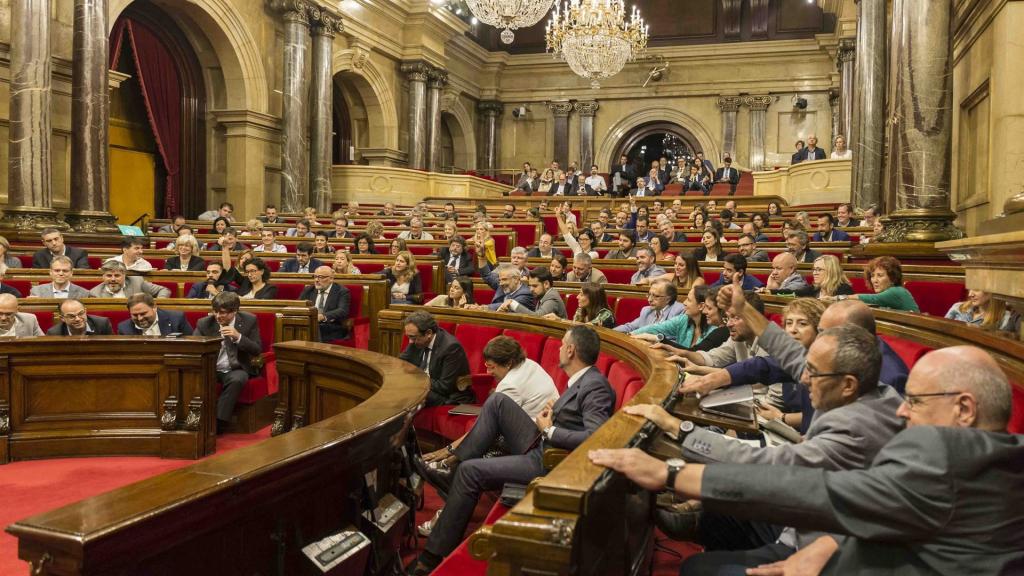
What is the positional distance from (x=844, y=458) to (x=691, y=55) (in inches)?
782

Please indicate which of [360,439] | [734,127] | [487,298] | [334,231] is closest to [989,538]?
[360,439]

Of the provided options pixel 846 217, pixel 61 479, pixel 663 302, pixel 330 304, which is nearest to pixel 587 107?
pixel 846 217

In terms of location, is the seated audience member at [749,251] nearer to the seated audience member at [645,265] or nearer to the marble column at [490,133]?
the seated audience member at [645,265]

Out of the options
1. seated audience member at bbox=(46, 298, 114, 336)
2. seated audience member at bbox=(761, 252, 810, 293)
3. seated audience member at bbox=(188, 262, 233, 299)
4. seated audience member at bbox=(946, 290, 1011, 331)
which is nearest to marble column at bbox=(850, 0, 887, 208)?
seated audience member at bbox=(761, 252, 810, 293)

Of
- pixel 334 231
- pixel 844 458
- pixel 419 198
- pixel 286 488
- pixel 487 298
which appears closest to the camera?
pixel 844 458

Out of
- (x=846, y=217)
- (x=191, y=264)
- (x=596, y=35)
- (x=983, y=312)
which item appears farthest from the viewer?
(x=596, y=35)

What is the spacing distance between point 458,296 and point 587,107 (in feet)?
52.9

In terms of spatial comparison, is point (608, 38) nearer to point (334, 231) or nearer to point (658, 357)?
point (334, 231)

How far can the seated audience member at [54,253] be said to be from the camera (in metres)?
6.79

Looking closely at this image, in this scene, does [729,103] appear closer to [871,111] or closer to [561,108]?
[561,108]

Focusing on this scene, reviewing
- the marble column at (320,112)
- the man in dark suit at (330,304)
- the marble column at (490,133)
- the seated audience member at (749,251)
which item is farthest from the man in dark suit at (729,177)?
the man in dark suit at (330,304)

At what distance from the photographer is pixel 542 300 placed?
5512mm

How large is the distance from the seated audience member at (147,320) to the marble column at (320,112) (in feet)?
31.0

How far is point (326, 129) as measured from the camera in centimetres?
1422
